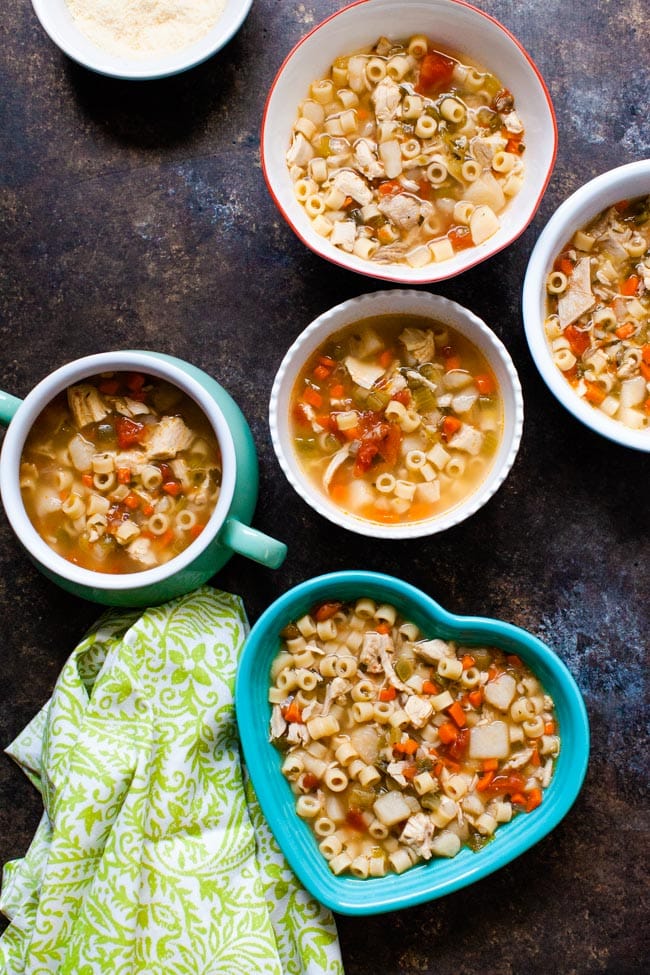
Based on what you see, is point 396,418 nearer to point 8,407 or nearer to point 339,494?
point 339,494

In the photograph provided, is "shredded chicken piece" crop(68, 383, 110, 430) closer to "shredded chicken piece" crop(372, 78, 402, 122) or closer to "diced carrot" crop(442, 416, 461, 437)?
"diced carrot" crop(442, 416, 461, 437)

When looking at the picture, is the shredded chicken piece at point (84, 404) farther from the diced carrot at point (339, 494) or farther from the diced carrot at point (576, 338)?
the diced carrot at point (576, 338)

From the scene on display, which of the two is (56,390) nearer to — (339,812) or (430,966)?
(339,812)

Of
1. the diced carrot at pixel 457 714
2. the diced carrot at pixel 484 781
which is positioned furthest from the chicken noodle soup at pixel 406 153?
the diced carrot at pixel 484 781

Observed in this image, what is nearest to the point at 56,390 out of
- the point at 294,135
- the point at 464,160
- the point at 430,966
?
the point at 294,135

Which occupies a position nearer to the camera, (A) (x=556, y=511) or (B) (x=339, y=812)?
(B) (x=339, y=812)

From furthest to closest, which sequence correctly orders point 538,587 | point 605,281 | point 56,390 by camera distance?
point 538,587, point 605,281, point 56,390

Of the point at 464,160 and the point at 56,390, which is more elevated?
the point at 464,160
